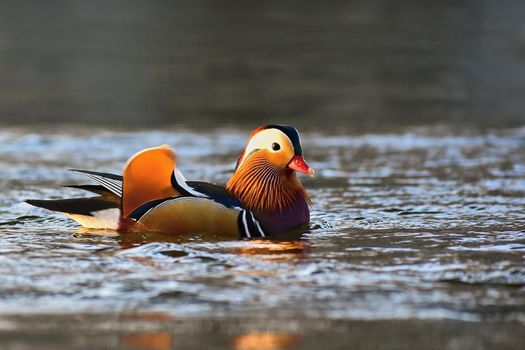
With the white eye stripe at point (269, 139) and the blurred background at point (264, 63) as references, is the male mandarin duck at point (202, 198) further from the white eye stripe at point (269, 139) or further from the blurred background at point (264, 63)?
the blurred background at point (264, 63)

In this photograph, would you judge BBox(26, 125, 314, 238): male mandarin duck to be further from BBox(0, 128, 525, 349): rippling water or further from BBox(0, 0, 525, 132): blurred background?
BBox(0, 0, 525, 132): blurred background

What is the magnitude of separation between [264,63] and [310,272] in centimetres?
1272

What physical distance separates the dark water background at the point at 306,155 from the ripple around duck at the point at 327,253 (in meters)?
0.02

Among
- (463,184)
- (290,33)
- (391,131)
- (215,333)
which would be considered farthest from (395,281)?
(290,33)

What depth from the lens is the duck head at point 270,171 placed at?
7.60 m

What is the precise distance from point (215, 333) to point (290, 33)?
17.4m

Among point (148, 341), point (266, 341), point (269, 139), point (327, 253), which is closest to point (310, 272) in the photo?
point (327, 253)

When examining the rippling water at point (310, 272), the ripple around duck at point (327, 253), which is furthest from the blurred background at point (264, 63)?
the rippling water at point (310, 272)

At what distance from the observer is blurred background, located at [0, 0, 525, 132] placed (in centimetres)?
1431

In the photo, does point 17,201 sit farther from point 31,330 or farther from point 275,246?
point 31,330

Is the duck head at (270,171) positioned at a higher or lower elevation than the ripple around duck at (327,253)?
higher

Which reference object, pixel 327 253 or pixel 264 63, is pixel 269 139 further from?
pixel 264 63

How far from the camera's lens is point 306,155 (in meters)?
11.4

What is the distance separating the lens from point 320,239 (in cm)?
738
